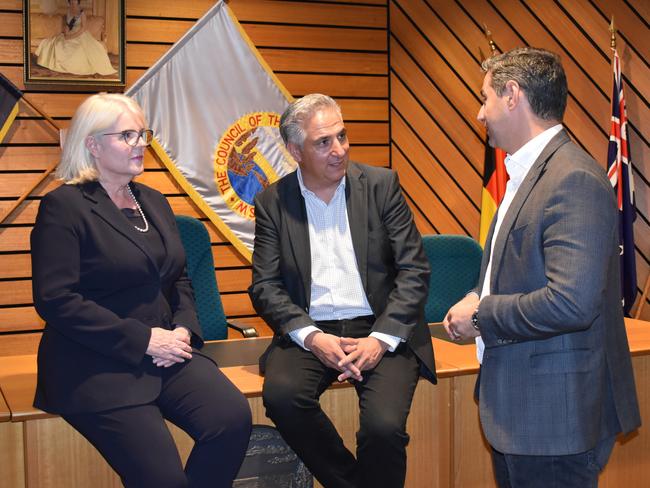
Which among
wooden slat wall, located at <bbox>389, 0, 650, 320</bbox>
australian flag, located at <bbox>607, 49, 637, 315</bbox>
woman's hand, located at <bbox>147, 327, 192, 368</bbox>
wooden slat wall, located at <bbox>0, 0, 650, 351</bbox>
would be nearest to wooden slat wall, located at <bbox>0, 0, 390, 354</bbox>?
wooden slat wall, located at <bbox>0, 0, 650, 351</bbox>

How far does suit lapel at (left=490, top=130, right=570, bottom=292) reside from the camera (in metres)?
1.76

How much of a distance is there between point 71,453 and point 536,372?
1451 mm

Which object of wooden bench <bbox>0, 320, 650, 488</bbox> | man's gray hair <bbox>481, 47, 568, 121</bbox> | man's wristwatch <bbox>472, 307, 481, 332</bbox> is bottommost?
wooden bench <bbox>0, 320, 650, 488</bbox>

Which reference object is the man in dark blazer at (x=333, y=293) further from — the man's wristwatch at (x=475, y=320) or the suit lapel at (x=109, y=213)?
the man's wristwatch at (x=475, y=320)

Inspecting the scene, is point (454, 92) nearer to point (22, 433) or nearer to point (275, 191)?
point (275, 191)

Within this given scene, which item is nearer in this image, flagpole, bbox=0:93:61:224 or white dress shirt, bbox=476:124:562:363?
white dress shirt, bbox=476:124:562:363

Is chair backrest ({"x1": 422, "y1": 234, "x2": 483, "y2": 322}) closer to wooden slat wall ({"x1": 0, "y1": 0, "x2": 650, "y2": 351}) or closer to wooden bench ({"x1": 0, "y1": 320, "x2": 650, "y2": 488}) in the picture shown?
wooden bench ({"x1": 0, "y1": 320, "x2": 650, "y2": 488})

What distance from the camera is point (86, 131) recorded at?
248 centimetres

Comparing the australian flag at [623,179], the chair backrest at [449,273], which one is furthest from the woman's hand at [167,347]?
the australian flag at [623,179]

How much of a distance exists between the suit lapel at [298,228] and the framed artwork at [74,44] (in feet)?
7.00

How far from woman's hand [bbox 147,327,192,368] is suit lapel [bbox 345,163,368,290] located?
0.69 metres

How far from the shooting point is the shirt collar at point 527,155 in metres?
1.81

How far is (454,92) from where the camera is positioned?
16.8 ft

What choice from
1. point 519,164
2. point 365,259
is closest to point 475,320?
point 519,164
